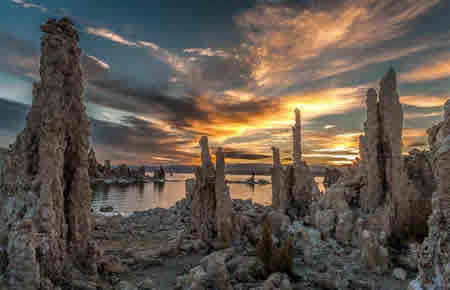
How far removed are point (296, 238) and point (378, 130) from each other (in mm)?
8282

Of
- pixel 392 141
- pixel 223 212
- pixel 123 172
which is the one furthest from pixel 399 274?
pixel 123 172

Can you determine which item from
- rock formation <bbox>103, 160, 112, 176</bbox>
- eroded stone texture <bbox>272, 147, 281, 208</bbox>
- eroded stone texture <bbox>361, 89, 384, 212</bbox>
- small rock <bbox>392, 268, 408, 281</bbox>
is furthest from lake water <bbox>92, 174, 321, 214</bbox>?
rock formation <bbox>103, 160, 112, 176</bbox>

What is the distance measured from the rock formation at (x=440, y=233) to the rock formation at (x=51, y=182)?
932cm

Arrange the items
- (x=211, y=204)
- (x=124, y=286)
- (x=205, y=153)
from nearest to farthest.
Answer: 1. (x=124, y=286)
2. (x=211, y=204)
3. (x=205, y=153)

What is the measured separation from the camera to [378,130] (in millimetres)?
14500

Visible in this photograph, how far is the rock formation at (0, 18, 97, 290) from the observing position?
287 inches

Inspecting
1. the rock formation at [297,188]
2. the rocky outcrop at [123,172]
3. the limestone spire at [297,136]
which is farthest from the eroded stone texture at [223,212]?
the rocky outcrop at [123,172]

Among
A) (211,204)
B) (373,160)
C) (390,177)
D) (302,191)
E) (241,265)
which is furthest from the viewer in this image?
→ (302,191)

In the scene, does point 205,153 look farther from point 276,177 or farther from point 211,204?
point 276,177

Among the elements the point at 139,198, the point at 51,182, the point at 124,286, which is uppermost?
the point at 51,182

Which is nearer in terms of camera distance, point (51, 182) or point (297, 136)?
point (51, 182)

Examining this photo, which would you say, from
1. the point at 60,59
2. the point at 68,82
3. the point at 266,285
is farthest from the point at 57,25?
the point at 266,285

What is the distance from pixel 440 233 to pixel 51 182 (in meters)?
10.1

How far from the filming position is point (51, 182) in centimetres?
820
